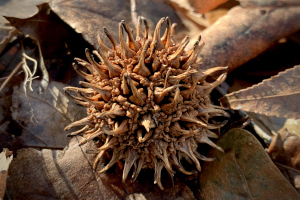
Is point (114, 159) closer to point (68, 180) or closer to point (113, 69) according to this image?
point (68, 180)

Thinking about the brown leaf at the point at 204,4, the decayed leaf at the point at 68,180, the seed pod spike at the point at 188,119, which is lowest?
the decayed leaf at the point at 68,180

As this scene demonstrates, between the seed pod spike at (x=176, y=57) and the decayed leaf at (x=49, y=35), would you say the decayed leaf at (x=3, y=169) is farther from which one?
the seed pod spike at (x=176, y=57)

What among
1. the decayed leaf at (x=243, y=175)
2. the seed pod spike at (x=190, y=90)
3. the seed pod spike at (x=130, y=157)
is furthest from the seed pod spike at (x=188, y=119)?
the decayed leaf at (x=243, y=175)

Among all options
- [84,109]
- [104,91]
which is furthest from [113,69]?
[84,109]

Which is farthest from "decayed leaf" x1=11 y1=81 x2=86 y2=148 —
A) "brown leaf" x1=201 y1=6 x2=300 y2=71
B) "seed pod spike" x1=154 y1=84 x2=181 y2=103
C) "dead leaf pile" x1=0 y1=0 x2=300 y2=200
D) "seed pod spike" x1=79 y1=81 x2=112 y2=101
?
"brown leaf" x1=201 y1=6 x2=300 y2=71

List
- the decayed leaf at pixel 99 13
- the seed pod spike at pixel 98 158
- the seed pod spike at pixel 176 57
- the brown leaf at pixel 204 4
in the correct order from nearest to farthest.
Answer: the seed pod spike at pixel 176 57 < the seed pod spike at pixel 98 158 < the decayed leaf at pixel 99 13 < the brown leaf at pixel 204 4

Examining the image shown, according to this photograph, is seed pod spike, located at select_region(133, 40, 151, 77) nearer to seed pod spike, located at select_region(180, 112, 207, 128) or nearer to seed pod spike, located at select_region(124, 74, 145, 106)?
seed pod spike, located at select_region(124, 74, 145, 106)
